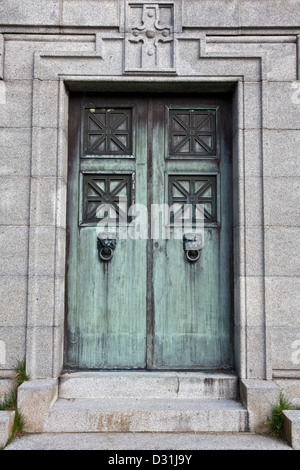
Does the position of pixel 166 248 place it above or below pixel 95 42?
below

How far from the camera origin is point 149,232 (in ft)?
17.3

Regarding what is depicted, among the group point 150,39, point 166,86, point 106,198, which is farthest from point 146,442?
point 150,39

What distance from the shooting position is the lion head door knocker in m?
5.15

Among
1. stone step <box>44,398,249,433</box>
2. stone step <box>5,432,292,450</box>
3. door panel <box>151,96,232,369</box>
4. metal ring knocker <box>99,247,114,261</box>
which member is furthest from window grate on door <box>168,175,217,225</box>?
stone step <box>5,432,292,450</box>

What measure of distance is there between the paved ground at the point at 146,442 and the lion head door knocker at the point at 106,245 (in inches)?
83.3

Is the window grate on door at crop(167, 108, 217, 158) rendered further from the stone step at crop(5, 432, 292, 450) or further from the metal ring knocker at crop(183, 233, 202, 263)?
the stone step at crop(5, 432, 292, 450)

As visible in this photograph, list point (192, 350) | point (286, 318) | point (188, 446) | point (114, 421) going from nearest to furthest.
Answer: point (188, 446)
point (114, 421)
point (286, 318)
point (192, 350)

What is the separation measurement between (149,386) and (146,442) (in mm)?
765

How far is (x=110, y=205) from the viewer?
5.29m

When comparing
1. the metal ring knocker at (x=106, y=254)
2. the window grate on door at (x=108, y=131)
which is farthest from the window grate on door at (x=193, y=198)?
the metal ring knocker at (x=106, y=254)

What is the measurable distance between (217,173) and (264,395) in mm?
2832

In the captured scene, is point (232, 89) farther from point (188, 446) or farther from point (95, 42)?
point (188, 446)

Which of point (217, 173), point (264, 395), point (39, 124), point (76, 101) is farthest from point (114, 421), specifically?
point (76, 101)

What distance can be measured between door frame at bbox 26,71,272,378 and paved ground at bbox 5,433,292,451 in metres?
0.72
